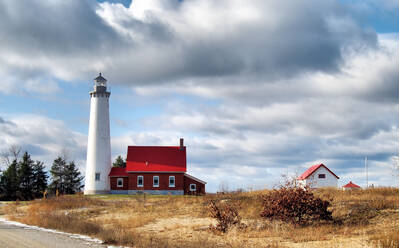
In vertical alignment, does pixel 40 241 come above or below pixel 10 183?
below

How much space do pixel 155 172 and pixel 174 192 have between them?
336 cm

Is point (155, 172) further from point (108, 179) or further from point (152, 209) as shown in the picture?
point (152, 209)

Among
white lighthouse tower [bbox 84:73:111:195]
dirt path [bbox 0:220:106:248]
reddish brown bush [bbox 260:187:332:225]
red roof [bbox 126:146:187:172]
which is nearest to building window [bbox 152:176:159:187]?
red roof [bbox 126:146:187:172]

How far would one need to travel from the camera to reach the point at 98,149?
51812 millimetres

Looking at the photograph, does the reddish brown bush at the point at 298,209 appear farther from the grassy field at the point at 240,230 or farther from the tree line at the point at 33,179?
the tree line at the point at 33,179

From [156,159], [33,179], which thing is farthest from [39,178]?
[156,159]

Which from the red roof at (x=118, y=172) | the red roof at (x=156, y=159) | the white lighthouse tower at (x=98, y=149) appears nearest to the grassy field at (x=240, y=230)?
the white lighthouse tower at (x=98, y=149)

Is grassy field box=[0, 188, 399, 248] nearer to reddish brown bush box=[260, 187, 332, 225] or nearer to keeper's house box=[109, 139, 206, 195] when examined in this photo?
reddish brown bush box=[260, 187, 332, 225]

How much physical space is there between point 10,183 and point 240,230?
48.7 metres

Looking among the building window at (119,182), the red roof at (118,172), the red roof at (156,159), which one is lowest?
the building window at (119,182)

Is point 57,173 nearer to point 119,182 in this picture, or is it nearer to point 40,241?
point 119,182

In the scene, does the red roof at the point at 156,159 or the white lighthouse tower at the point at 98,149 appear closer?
the white lighthouse tower at the point at 98,149

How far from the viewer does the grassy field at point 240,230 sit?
15.5 m

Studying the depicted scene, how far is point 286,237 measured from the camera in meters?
16.7
